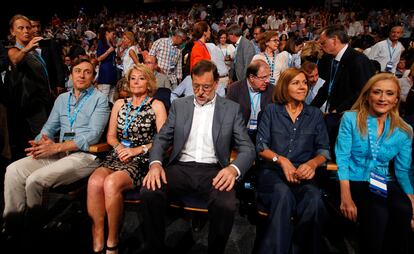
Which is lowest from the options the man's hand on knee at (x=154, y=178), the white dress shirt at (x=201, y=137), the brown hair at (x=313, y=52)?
the man's hand on knee at (x=154, y=178)

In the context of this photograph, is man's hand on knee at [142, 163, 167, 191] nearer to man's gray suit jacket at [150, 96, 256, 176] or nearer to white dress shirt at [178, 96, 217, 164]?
man's gray suit jacket at [150, 96, 256, 176]

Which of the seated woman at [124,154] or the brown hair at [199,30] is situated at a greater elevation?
the brown hair at [199,30]

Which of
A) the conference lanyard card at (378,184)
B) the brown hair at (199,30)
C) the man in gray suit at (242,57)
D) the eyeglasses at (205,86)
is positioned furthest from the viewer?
the man in gray suit at (242,57)

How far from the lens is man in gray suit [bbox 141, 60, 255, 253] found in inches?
81.0

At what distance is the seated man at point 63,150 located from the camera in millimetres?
2342

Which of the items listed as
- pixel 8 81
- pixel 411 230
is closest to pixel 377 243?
pixel 411 230

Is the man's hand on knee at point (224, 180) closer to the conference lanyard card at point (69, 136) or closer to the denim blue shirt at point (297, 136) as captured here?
the denim blue shirt at point (297, 136)

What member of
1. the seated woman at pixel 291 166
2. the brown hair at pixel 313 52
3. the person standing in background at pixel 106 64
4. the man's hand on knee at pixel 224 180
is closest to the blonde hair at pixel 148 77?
the seated woman at pixel 291 166

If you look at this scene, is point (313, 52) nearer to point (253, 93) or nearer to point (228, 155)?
point (253, 93)

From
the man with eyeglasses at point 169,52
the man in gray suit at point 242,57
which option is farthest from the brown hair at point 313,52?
the man with eyeglasses at point 169,52

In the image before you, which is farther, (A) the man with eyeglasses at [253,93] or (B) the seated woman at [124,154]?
(A) the man with eyeglasses at [253,93]

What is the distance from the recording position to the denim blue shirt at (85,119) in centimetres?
259

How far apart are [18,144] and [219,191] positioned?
265 centimetres

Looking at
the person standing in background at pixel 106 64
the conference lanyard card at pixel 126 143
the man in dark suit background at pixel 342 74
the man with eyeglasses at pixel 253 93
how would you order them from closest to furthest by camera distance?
1. the conference lanyard card at pixel 126 143
2. the man with eyeglasses at pixel 253 93
3. the man in dark suit background at pixel 342 74
4. the person standing in background at pixel 106 64
